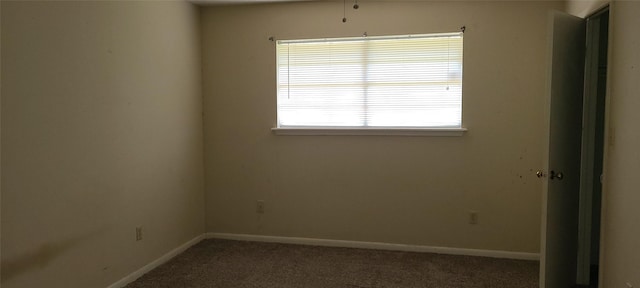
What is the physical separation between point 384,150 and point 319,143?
597mm

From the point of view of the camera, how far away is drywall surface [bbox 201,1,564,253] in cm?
346

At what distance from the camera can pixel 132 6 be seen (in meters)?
3.04

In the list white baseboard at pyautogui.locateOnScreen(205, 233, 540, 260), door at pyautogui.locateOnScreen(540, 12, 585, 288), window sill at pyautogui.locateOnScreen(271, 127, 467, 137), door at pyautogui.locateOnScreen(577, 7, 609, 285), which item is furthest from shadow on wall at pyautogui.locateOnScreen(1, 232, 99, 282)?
door at pyautogui.locateOnScreen(577, 7, 609, 285)

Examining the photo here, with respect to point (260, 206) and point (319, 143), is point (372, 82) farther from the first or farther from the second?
point (260, 206)

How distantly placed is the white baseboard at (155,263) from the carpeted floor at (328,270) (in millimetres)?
45

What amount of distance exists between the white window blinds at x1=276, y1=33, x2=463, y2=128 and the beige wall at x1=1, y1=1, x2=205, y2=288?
99 centimetres

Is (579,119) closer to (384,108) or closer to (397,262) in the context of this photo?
(384,108)

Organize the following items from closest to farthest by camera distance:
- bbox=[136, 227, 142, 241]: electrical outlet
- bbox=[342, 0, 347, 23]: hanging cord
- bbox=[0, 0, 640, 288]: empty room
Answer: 1. bbox=[0, 0, 640, 288]: empty room
2. bbox=[136, 227, 142, 241]: electrical outlet
3. bbox=[342, 0, 347, 23]: hanging cord

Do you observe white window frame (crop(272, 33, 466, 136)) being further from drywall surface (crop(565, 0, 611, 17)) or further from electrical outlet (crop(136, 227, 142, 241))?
electrical outlet (crop(136, 227, 142, 241))

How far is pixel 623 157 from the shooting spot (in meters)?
2.22

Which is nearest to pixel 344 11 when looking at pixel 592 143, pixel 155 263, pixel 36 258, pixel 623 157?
pixel 592 143

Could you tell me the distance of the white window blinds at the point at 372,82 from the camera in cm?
358

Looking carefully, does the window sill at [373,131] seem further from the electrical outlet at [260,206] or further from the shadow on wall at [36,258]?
the shadow on wall at [36,258]

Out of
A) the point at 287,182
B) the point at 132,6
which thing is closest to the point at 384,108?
the point at 287,182
